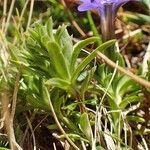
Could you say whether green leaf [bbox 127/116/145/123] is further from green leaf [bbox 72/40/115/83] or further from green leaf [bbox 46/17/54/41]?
green leaf [bbox 46/17/54/41]

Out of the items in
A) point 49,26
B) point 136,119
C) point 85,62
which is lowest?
point 136,119

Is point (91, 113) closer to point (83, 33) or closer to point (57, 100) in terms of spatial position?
point (57, 100)

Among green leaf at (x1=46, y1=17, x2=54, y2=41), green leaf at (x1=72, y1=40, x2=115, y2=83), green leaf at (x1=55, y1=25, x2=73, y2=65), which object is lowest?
green leaf at (x1=72, y1=40, x2=115, y2=83)

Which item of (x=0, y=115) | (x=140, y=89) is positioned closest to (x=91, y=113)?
(x=140, y=89)

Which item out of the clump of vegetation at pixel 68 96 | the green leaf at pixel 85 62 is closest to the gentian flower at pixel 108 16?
the clump of vegetation at pixel 68 96

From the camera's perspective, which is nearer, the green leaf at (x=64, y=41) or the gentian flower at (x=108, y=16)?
the green leaf at (x=64, y=41)

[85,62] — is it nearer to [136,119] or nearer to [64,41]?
[64,41]

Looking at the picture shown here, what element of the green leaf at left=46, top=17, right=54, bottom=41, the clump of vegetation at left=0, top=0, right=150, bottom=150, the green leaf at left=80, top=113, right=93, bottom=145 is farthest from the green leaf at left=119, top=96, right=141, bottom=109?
the green leaf at left=46, top=17, right=54, bottom=41

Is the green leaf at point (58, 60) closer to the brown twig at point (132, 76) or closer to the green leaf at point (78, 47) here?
the green leaf at point (78, 47)

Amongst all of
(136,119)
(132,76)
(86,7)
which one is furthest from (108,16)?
(136,119)

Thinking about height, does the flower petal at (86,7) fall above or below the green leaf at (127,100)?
above

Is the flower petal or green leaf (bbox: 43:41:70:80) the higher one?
the flower petal
